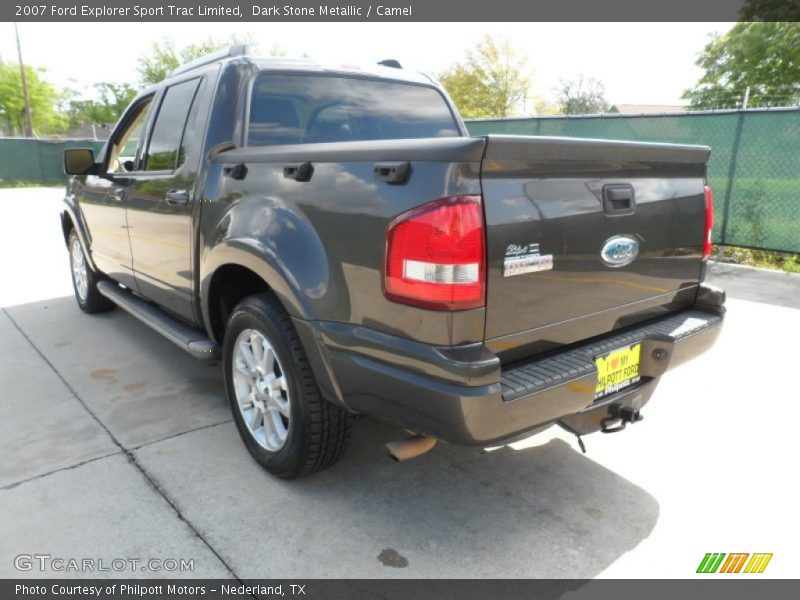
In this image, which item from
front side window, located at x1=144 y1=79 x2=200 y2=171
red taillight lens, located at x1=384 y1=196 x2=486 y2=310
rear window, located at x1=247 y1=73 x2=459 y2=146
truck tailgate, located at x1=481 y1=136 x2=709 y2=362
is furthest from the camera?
front side window, located at x1=144 y1=79 x2=200 y2=171

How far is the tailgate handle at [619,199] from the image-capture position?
229cm

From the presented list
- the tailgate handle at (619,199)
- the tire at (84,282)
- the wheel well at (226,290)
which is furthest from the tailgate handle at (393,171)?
the tire at (84,282)

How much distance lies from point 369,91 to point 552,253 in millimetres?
1979

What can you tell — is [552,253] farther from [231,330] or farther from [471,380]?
[231,330]

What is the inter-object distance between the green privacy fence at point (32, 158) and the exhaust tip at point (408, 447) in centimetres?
2576

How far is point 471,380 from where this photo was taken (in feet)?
6.17

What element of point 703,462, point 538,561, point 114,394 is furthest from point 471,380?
point 114,394

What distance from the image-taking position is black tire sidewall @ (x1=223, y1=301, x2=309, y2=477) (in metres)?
2.50

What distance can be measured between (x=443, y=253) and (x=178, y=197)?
6.42 feet

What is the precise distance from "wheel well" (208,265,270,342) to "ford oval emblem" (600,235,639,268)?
159 cm

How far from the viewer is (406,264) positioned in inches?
77.0

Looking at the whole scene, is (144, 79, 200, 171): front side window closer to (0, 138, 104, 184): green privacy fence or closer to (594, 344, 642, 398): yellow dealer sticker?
(594, 344, 642, 398): yellow dealer sticker

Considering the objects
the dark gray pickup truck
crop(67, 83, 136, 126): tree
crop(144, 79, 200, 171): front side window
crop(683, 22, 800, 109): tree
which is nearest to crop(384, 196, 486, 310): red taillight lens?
the dark gray pickup truck

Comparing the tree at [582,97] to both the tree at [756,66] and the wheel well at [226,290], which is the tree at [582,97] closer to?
the tree at [756,66]
